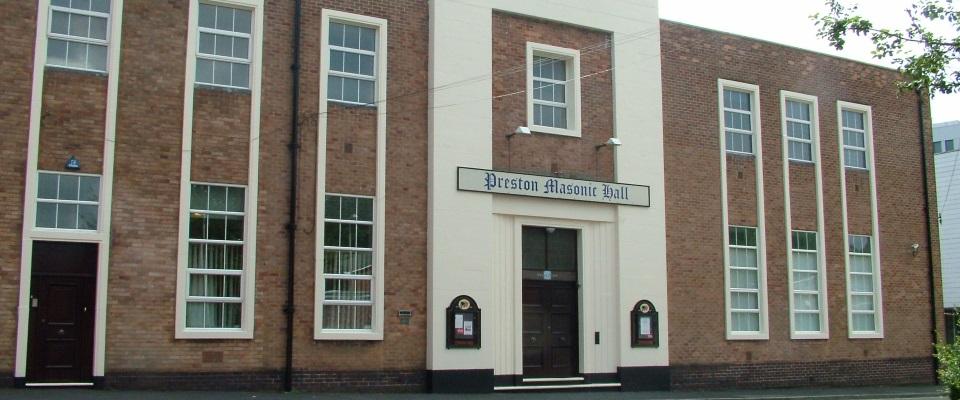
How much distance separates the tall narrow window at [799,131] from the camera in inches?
992

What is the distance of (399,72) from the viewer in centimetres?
1961

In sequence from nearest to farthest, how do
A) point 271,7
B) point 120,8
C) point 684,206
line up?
1. point 120,8
2. point 271,7
3. point 684,206

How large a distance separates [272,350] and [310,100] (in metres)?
4.57

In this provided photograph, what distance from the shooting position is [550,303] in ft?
69.3

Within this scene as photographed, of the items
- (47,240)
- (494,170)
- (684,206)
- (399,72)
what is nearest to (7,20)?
(47,240)

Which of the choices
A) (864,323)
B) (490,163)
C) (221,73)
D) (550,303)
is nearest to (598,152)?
(490,163)

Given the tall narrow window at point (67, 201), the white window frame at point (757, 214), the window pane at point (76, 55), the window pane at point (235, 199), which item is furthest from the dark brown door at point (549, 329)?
the window pane at point (76, 55)

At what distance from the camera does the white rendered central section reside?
19.5 metres

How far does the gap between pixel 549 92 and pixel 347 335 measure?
269 inches

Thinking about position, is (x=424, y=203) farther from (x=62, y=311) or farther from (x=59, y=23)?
(x=59, y=23)

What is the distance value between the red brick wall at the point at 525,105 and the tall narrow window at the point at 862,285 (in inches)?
312

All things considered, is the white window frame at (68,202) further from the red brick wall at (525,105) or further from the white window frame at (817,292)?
the white window frame at (817,292)

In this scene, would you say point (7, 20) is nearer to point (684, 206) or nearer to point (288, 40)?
point (288, 40)

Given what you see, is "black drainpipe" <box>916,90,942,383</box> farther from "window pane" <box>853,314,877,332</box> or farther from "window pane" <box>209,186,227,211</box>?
"window pane" <box>209,186,227,211</box>
